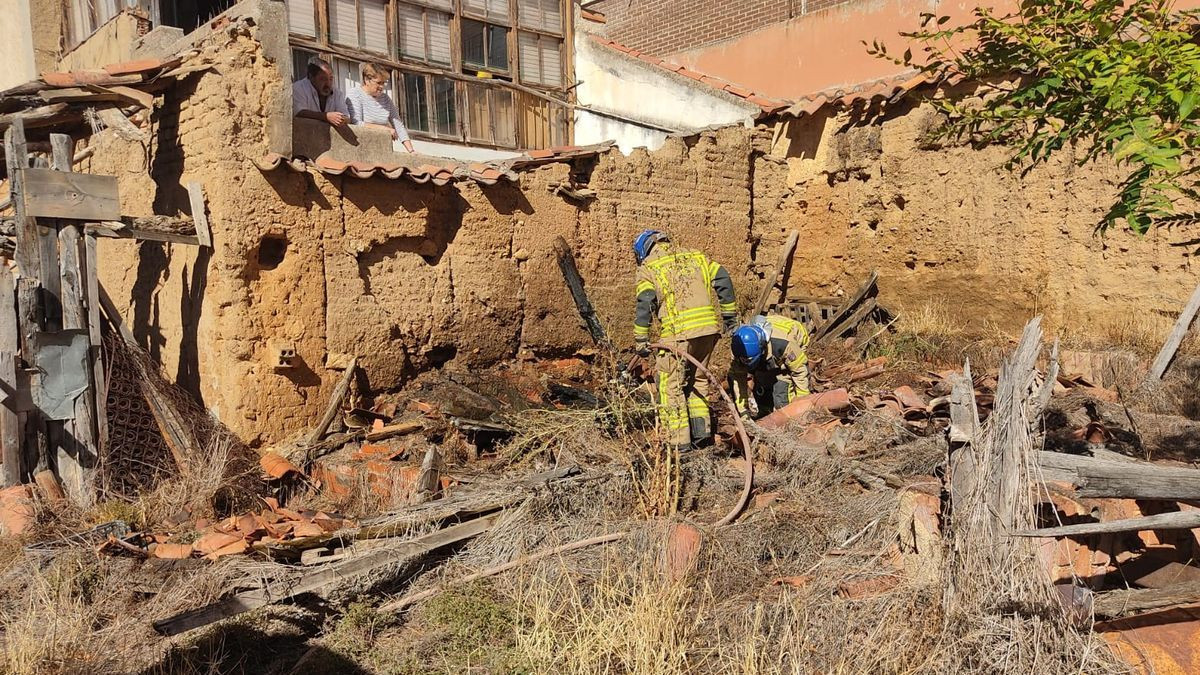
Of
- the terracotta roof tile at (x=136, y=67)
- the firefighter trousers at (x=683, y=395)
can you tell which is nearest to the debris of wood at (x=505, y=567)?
the firefighter trousers at (x=683, y=395)

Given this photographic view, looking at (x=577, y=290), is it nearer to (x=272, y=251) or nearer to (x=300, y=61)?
(x=272, y=251)

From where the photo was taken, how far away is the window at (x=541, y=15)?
11.5m

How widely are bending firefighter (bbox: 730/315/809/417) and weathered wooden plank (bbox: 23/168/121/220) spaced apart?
4861 mm

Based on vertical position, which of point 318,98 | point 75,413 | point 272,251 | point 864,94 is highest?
point 864,94

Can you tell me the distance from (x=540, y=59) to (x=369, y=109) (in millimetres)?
4299

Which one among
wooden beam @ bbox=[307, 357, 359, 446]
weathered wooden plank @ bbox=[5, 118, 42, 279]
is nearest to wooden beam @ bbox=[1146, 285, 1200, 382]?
wooden beam @ bbox=[307, 357, 359, 446]

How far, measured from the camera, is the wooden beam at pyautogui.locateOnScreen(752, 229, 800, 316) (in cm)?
1063

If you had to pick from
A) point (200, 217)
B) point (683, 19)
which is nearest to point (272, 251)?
point (200, 217)

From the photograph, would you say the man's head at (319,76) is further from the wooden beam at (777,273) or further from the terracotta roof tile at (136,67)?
the wooden beam at (777,273)

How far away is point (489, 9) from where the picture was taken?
11094mm

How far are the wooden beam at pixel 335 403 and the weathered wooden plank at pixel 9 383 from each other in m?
1.92

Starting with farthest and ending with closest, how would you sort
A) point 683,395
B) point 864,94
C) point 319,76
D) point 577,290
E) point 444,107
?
1. point 444,107
2. point 864,94
3. point 577,290
4. point 319,76
5. point 683,395

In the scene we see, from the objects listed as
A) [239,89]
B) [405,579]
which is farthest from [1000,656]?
[239,89]

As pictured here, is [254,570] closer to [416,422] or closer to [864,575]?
[416,422]
